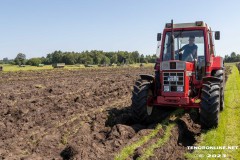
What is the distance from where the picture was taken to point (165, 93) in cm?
891

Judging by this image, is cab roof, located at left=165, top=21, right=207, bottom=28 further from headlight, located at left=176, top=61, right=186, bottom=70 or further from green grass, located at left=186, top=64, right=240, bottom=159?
green grass, located at left=186, top=64, right=240, bottom=159

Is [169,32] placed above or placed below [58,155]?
above

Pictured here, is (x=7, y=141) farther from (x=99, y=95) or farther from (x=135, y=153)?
(x=99, y=95)

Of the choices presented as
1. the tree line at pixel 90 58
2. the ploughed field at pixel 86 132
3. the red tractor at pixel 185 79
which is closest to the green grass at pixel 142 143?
the ploughed field at pixel 86 132

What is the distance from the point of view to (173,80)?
28.9 feet

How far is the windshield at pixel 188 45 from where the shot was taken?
383 inches

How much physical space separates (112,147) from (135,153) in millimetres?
690

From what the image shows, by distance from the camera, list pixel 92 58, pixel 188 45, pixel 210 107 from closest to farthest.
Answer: pixel 210 107, pixel 188 45, pixel 92 58

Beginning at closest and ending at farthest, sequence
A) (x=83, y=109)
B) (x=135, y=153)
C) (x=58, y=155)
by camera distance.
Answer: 1. (x=135, y=153)
2. (x=58, y=155)
3. (x=83, y=109)

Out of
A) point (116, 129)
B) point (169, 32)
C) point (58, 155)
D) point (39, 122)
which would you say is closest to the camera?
point (58, 155)

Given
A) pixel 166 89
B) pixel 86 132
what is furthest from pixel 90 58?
pixel 86 132

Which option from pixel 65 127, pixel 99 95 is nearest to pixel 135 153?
pixel 65 127

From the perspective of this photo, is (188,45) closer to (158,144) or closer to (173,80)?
(173,80)

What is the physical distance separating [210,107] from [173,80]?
4.18ft
